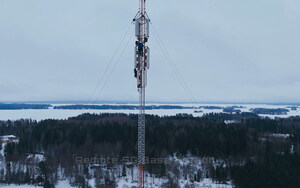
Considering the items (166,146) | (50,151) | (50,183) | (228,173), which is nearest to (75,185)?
(50,183)

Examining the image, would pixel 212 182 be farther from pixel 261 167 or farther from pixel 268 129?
pixel 268 129

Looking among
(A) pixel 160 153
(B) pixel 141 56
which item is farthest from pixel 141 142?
(A) pixel 160 153

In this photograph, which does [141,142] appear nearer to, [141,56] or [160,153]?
[141,56]

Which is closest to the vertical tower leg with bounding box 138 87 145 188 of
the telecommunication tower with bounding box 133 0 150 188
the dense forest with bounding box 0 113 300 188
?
the telecommunication tower with bounding box 133 0 150 188

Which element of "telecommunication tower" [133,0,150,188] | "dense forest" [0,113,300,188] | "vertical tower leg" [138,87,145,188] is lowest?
"dense forest" [0,113,300,188]

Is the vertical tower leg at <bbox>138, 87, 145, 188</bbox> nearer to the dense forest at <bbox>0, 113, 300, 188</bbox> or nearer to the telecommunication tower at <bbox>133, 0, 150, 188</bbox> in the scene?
the telecommunication tower at <bbox>133, 0, 150, 188</bbox>

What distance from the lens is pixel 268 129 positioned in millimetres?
86375

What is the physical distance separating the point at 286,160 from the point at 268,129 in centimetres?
4042

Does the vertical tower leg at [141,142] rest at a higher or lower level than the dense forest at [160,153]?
higher

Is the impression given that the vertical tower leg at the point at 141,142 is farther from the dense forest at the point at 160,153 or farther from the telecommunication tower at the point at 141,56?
the dense forest at the point at 160,153

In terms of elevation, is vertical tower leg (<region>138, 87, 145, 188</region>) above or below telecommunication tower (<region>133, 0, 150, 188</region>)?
below

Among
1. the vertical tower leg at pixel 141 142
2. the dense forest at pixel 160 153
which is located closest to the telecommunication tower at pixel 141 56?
the vertical tower leg at pixel 141 142

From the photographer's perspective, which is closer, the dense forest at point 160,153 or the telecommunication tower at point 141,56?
the telecommunication tower at point 141,56

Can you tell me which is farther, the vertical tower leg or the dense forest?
the dense forest
